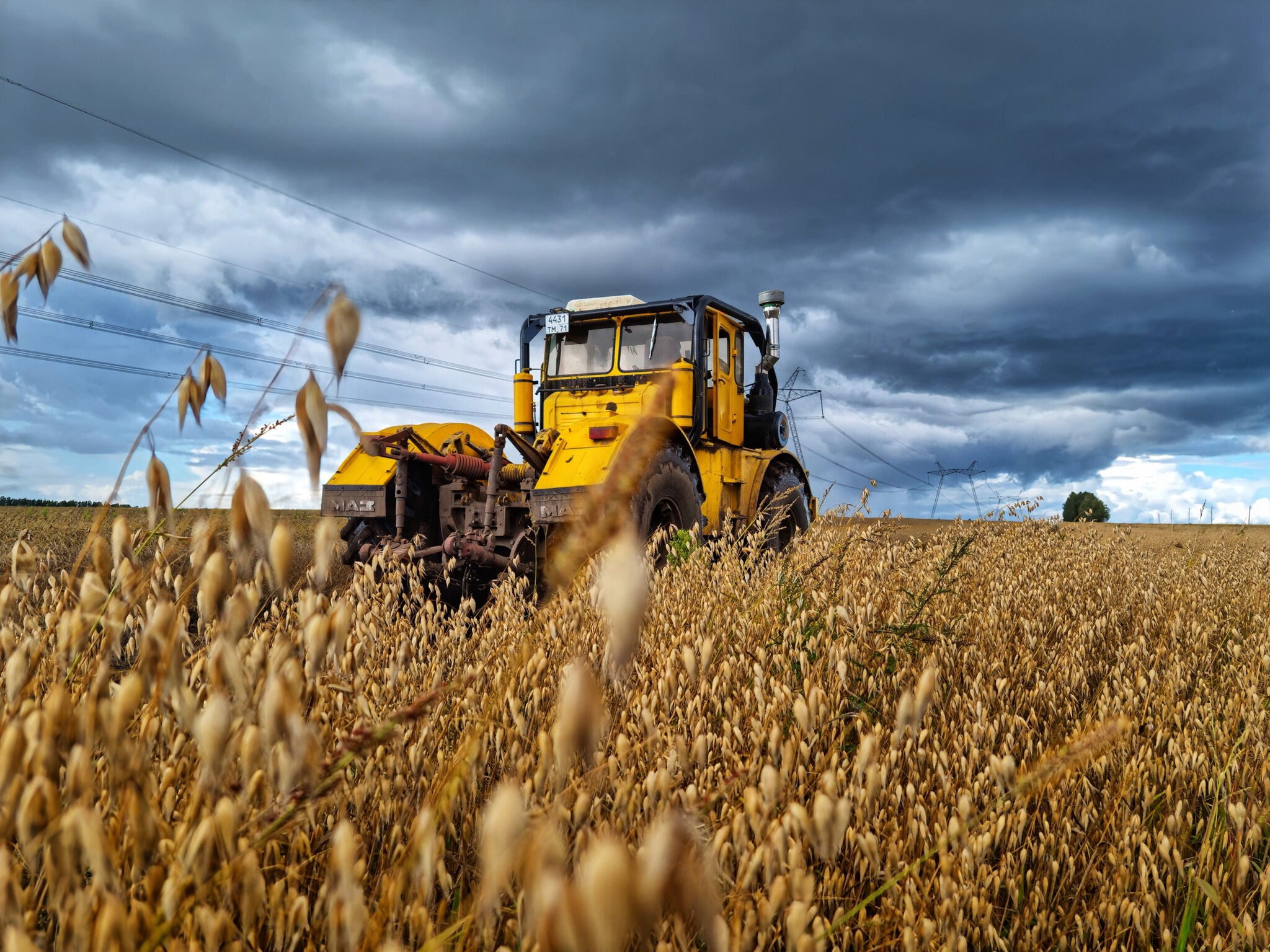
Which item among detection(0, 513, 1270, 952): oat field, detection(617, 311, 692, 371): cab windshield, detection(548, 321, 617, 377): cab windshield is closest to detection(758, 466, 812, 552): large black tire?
detection(617, 311, 692, 371): cab windshield

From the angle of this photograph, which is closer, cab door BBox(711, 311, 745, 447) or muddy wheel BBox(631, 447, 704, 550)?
muddy wheel BBox(631, 447, 704, 550)

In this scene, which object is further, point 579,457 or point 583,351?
point 583,351

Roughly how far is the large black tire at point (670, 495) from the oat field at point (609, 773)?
190cm

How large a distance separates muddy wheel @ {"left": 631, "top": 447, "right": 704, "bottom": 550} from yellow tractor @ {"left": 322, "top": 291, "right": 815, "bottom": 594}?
1 cm

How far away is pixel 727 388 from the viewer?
25.3 feet

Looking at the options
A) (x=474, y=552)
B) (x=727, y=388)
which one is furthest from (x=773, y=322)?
(x=474, y=552)

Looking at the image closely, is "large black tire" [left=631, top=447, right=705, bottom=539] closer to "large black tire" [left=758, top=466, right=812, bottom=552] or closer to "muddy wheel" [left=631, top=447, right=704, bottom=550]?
"muddy wheel" [left=631, top=447, right=704, bottom=550]

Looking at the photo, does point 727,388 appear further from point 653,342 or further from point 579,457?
point 579,457

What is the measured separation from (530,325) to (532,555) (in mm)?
3221

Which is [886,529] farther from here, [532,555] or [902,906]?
[902,906]

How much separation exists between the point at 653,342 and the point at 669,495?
2.06 m

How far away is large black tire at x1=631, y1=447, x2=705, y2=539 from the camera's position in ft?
17.6

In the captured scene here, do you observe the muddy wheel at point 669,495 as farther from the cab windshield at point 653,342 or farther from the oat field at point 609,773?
the oat field at point 609,773

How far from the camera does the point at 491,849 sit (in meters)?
0.59
